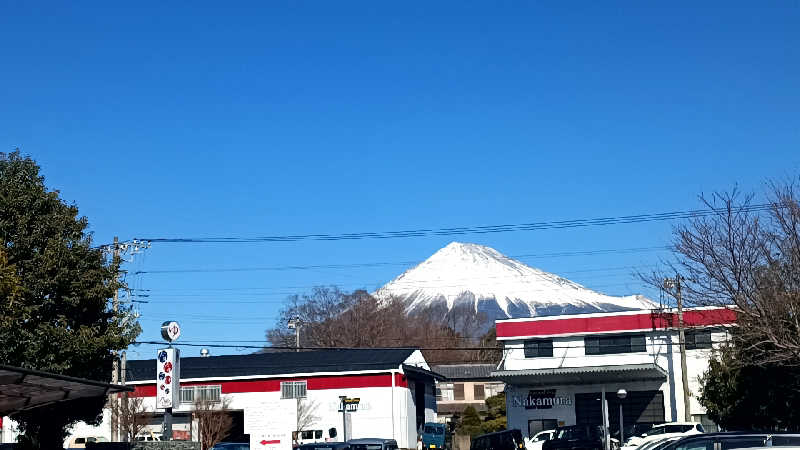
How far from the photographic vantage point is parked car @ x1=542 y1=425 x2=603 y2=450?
38.8 m

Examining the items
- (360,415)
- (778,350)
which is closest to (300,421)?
(360,415)

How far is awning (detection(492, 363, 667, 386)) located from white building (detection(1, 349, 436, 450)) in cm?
702

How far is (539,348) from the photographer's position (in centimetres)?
5134

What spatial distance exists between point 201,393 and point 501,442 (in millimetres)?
23008

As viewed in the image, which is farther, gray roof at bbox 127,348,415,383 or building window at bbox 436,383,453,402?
building window at bbox 436,383,453,402

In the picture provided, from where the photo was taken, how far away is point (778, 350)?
83.6ft

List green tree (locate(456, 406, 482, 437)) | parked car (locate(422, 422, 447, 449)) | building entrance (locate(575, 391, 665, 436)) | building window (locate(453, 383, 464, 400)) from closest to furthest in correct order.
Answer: building entrance (locate(575, 391, 665, 436)), parked car (locate(422, 422, 447, 449)), green tree (locate(456, 406, 482, 437)), building window (locate(453, 383, 464, 400))

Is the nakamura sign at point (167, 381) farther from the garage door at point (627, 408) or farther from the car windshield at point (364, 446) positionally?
the garage door at point (627, 408)

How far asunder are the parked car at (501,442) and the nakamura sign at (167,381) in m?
15.6

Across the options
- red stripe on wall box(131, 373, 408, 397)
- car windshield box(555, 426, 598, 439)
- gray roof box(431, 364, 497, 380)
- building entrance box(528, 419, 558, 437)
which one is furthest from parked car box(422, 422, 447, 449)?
gray roof box(431, 364, 497, 380)

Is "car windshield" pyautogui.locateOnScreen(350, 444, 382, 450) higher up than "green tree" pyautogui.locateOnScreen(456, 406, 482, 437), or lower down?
higher up

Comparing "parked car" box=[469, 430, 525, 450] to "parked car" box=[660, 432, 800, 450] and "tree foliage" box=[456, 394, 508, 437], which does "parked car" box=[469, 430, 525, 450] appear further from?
"parked car" box=[660, 432, 800, 450]

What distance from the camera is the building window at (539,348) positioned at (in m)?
51.2

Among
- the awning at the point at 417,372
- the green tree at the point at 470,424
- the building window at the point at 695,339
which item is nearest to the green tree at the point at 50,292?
the awning at the point at 417,372
